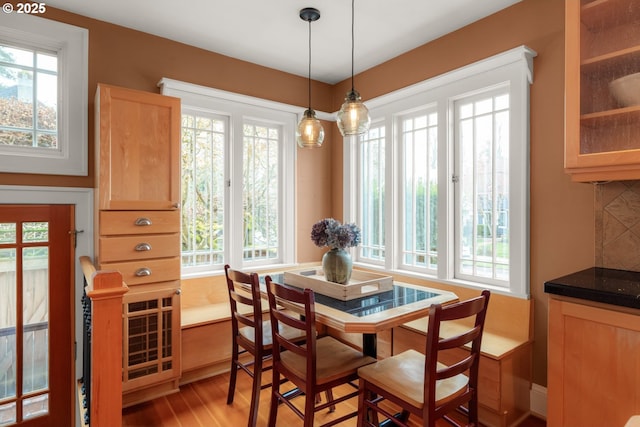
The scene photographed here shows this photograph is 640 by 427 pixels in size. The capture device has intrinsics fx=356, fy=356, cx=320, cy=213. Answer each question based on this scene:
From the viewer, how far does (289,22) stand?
2.60m

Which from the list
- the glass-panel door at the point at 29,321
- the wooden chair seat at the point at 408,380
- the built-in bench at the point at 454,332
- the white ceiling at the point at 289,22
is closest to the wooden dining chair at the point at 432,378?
the wooden chair seat at the point at 408,380

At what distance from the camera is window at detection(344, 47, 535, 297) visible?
2.34 m

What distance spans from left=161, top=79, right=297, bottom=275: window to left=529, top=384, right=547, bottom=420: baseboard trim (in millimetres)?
2211

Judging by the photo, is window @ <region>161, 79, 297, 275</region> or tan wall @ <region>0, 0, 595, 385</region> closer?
tan wall @ <region>0, 0, 595, 385</region>

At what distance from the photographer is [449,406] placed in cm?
155

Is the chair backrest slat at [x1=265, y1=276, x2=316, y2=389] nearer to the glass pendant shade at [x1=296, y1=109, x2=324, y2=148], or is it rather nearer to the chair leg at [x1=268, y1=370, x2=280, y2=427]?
the chair leg at [x1=268, y1=370, x2=280, y2=427]

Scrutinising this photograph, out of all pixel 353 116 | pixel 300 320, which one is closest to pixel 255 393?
pixel 300 320

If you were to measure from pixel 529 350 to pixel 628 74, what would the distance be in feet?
5.34

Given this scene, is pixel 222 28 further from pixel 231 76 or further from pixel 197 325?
pixel 197 325

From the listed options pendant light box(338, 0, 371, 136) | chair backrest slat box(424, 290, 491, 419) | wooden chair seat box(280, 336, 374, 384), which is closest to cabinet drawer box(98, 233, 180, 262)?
wooden chair seat box(280, 336, 374, 384)

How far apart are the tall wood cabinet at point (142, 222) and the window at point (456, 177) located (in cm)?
183

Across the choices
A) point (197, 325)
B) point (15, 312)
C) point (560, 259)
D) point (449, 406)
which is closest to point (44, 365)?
point (15, 312)

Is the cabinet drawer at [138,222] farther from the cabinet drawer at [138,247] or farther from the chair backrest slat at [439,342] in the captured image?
the chair backrest slat at [439,342]

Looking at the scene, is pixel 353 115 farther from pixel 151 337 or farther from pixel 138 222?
pixel 151 337
